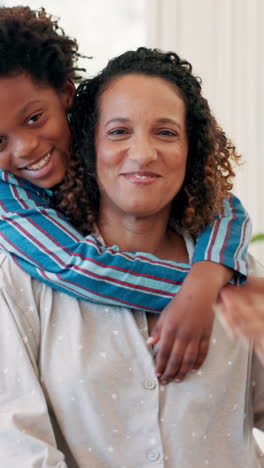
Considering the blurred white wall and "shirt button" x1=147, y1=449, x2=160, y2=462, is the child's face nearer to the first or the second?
"shirt button" x1=147, y1=449, x2=160, y2=462

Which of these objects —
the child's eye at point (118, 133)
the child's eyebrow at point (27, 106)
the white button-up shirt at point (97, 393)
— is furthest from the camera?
the child's eyebrow at point (27, 106)

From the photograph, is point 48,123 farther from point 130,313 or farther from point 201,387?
point 201,387

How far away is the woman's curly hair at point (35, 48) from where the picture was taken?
157cm

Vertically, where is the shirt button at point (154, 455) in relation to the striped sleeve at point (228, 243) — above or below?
below

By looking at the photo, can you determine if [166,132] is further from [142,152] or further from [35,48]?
[35,48]

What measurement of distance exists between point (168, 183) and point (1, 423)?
2.02 ft

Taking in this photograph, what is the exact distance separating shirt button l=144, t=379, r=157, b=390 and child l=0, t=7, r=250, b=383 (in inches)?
0.9

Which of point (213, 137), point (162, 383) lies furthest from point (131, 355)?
point (213, 137)

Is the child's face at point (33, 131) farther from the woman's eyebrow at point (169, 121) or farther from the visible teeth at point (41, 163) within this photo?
the woman's eyebrow at point (169, 121)

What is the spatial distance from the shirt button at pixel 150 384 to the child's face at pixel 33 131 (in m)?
0.53

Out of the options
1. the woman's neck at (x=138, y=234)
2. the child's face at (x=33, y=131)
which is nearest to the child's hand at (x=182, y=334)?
the woman's neck at (x=138, y=234)

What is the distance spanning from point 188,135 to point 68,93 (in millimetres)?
346

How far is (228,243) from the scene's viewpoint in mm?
1562

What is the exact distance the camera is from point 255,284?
1.51 m
